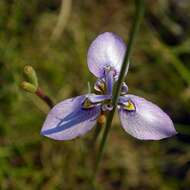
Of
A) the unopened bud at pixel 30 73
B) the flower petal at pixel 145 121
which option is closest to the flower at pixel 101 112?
the flower petal at pixel 145 121

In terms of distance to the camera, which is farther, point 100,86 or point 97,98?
point 100,86

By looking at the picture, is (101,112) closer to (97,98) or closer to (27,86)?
(97,98)

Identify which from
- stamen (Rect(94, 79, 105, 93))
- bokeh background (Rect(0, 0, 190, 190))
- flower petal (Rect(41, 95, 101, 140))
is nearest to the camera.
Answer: flower petal (Rect(41, 95, 101, 140))

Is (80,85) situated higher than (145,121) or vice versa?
(145,121)

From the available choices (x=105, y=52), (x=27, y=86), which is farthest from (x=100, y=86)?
(x=27, y=86)

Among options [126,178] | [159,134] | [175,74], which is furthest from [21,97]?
[159,134]

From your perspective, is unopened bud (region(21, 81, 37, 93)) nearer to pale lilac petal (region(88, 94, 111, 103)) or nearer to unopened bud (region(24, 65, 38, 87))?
unopened bud (region(24, 65, 38, 87))

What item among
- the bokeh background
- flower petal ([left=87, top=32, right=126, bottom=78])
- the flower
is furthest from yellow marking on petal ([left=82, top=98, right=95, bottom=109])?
the bokeh background
